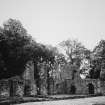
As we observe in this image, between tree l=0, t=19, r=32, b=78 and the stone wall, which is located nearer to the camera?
the stone wall

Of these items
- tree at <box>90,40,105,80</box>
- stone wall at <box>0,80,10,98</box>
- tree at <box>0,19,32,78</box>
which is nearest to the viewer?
stone wall at <box>0,80,10,98</box>

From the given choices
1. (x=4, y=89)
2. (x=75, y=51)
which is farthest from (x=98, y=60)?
(x=4, y=89)

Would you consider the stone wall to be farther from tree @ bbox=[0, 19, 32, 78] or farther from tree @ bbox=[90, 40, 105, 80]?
tree @ bbox=[90, 40, 105, 80]

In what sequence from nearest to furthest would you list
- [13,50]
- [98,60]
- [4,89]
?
1. [4,89]
2. [13,50]
3. [98,60]

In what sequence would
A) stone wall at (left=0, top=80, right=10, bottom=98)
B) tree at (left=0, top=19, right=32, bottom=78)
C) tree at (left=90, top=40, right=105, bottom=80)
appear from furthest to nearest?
tree at (left=90, top=40, right=105, bottom=80) < tree at (left=0, top=19, right=32, bottom=78) < stone wall at (left=0, top=80, right=10, bottom=98)

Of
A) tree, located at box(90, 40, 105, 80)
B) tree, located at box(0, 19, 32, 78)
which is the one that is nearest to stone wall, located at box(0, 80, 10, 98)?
tree, located at box(0, 19, 32, 78)

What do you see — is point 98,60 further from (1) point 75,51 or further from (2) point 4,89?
(2) point 4,89

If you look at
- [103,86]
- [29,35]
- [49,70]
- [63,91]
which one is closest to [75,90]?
[63,91]

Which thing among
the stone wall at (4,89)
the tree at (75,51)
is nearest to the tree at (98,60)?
the tree at (75,51)

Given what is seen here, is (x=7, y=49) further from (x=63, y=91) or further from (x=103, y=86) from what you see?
(x=103, y=86)

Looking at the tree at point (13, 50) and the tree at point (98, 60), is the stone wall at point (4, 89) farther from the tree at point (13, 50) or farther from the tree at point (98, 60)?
the tree at point (98, 60)

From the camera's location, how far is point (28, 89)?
1153 inches

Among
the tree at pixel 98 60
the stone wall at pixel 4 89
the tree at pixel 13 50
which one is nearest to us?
the stone wall at pixel 4 89

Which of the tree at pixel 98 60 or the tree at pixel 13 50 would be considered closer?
the tree at pixel 13 50
